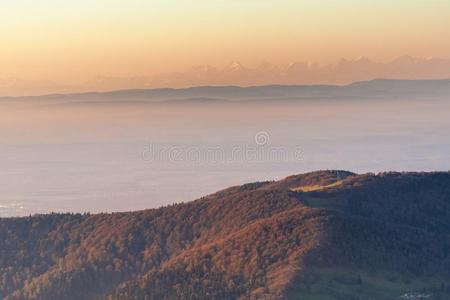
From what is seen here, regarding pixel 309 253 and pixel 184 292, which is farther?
pixel 309 253

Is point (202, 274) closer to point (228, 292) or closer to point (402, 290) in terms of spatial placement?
point (228, 292)

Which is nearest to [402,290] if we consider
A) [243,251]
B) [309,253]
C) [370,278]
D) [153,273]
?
[370,278]

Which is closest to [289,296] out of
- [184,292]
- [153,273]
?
[184,292]

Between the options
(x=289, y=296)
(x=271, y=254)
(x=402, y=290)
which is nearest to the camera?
(x=289, y=296)

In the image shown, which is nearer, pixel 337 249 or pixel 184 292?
pixel 184 292

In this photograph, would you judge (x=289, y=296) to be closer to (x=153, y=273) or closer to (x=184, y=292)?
(x=184, y=292)

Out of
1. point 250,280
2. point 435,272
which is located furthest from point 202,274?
point 435,272

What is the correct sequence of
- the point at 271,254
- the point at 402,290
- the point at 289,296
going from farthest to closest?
the point at 271,254 < the point at 402,290 < the point at 289,296
